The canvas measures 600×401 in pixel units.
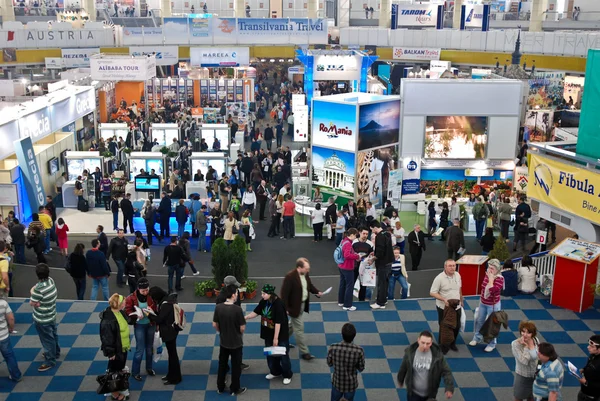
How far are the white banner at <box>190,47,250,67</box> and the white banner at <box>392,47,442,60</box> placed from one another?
8.60 metres

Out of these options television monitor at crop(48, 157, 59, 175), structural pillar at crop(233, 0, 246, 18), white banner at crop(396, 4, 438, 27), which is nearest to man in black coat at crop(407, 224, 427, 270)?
television monitor at crop(48, 157, 59, 175)

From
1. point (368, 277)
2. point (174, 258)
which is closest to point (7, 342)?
point (174, 258)

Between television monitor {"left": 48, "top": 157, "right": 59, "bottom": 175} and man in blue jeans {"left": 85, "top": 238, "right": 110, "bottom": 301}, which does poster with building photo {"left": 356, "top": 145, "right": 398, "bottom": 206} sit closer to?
man in blue jeans {"left": 85, "top": 238, "right": 110, "bottom": 301}

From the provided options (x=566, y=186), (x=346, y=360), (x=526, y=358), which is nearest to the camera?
(x=346, y=360)

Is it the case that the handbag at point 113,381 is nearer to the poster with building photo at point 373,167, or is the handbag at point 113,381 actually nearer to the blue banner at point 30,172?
the poster with building photo at point 373,167

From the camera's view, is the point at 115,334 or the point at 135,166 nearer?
the point at 115,334

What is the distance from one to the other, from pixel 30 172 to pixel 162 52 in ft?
58.4

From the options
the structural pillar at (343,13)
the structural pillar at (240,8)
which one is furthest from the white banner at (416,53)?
the structural pillar at (240,8)

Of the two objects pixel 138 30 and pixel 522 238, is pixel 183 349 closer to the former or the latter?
pixel 522 238

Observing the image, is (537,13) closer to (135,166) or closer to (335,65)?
(335,65)

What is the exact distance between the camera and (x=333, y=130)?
58.9 ft

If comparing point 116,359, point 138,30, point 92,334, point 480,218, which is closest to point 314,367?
point 116,359

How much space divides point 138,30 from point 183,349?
29.1 meters

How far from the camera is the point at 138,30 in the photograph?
3528cm
